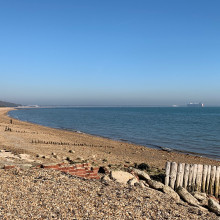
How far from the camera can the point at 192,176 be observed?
29.6 feet

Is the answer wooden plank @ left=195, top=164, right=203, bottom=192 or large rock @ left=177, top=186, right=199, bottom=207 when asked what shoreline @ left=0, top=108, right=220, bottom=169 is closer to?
wooden plank @ left=195, top=164, right=203, bottom=192

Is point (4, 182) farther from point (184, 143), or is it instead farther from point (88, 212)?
point (184, 143)

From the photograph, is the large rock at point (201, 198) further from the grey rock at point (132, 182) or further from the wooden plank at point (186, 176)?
the grey rock at point (132, 182)

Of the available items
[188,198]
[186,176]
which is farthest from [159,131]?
[188,198]

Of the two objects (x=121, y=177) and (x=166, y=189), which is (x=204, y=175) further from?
(x=121, y=177)

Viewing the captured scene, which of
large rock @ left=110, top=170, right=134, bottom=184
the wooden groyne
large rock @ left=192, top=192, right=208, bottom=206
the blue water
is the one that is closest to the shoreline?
the blue water

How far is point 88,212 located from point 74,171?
3204mm

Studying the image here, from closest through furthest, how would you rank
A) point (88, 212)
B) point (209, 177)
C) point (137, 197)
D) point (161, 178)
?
point (88, 212) → point (137, 197) → point (209, 177) → point (161, 178)

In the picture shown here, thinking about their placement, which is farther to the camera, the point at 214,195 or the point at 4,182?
the point at 214,195

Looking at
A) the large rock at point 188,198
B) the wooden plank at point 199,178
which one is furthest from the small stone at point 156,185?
the wooden plank at point 199,178

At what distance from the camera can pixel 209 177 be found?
9.30 m

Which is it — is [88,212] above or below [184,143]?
above

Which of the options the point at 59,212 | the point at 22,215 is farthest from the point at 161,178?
the point at 22,215

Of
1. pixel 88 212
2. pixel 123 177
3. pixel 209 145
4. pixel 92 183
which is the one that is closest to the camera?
pixel 88 212
